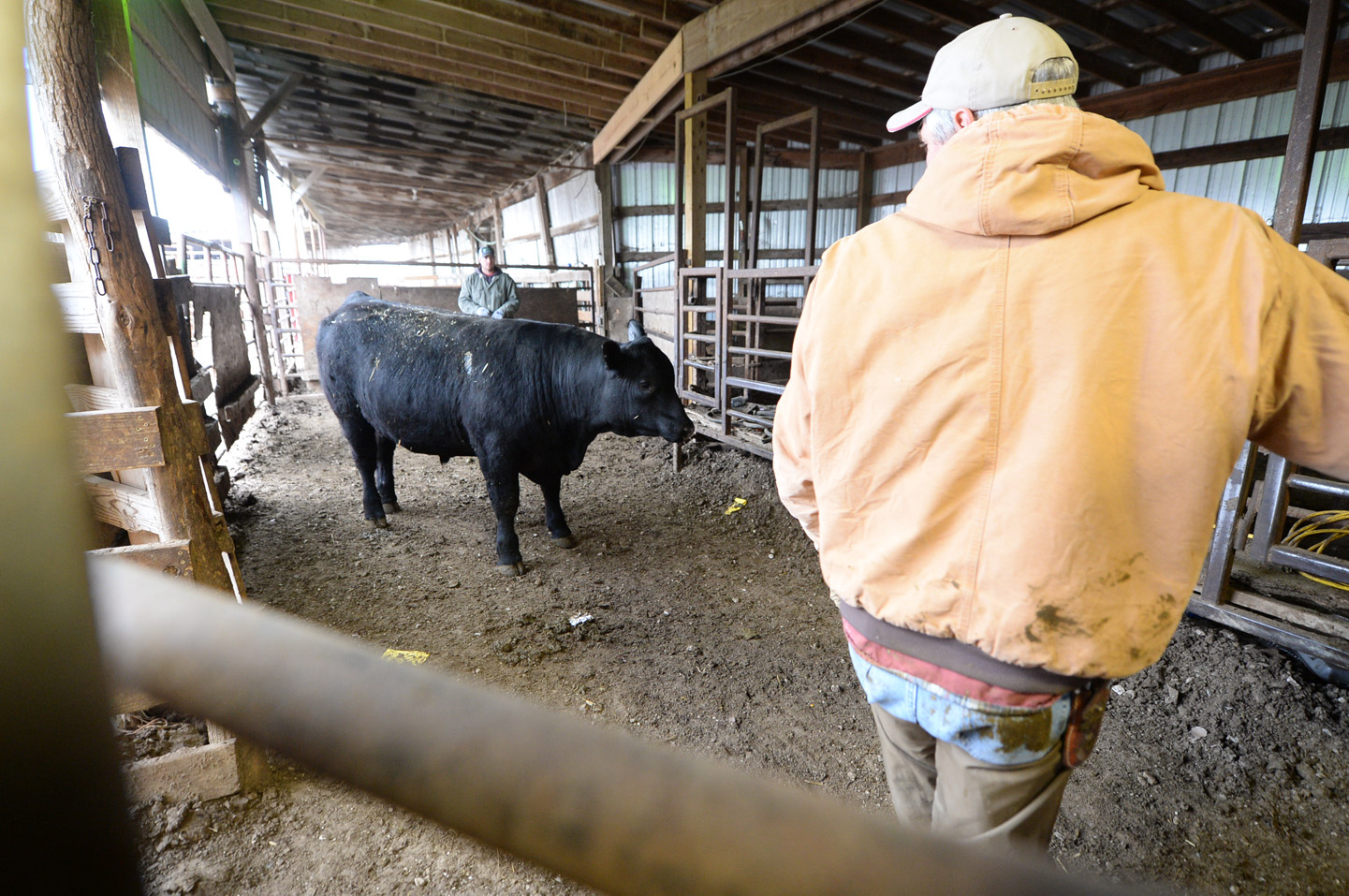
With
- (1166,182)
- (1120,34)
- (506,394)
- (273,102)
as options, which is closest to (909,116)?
(506,394)

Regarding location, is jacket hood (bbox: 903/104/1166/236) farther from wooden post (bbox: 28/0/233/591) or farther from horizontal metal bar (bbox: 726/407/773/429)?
horizontal metal bar (bbox: 726/407/773/429)

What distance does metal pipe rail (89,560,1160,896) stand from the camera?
29cm

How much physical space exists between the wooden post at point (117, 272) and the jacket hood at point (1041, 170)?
2.49 metres

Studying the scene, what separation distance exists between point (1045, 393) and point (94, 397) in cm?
319

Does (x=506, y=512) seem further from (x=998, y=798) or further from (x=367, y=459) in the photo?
(x=998, y=798)

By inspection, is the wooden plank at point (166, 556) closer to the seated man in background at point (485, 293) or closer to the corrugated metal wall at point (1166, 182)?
the seated man in background at point (485, 293)

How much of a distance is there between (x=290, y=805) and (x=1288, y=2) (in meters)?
8.85

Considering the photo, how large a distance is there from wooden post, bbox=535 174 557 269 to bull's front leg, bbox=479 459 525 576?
31.5 feet

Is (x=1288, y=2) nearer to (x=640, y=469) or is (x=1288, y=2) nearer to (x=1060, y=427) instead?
(x=640, y=469)

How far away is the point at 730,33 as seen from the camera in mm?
5094

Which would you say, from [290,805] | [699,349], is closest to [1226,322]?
[290,805]

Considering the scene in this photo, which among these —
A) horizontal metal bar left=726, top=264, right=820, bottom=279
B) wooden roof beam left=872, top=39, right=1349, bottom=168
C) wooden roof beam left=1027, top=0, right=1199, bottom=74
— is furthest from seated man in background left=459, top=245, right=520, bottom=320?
wooden roof beam left=1027, top=0, right=1199, bottom=74

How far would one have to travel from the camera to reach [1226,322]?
0.90 metres

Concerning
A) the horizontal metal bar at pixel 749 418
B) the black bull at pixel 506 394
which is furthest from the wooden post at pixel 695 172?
the black bull at pixel 506 394
